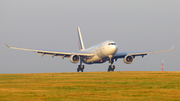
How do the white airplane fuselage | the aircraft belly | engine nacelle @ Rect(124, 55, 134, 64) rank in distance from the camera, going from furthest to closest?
the aircraft belly
engine nacelle @ Rect(124, 55, 134, 64)
the white airplane fuselage

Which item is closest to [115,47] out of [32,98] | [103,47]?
[103,47]

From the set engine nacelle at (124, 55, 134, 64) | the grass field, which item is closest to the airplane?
engine nacelle at (124, 55, 134, 64)

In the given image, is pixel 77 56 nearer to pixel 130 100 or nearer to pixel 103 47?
pixel 103 47

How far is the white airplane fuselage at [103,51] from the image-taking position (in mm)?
61000

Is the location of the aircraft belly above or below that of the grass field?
above

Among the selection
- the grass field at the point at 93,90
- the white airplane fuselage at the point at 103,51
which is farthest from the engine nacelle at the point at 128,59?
the grass field at the point at 93,90

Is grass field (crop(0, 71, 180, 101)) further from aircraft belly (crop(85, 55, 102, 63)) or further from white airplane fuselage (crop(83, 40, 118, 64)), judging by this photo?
aircraft belly (crop(85, 55, 102, 63))

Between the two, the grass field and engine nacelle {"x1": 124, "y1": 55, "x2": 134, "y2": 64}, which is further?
engine nacelle {"x1": 124, "y1": 55, "x2": 134, "y2": 64}

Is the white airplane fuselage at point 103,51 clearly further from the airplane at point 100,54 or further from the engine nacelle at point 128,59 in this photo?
the engine nacelle at point 128,59

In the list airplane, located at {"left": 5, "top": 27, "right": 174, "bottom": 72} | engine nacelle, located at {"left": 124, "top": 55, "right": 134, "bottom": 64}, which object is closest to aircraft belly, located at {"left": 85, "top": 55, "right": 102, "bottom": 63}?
airplane, located at {"left": 5, "top": 27, "right": 174, "bottom": 72}

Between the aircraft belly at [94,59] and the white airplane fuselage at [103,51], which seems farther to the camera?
the aircraft belly at [94,59]

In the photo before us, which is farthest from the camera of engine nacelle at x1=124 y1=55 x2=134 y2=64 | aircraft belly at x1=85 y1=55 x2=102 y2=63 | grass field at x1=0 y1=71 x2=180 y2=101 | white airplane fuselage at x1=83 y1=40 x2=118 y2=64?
aircraft belly at x1=85 y1=55 x2=102 y2=63

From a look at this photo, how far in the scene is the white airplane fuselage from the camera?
61000 mm

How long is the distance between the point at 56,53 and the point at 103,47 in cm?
1053
